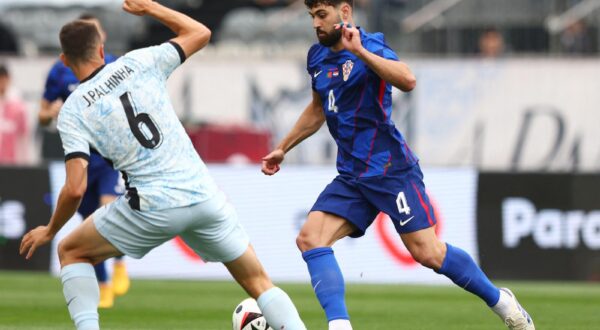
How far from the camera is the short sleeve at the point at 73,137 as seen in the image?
273 inches

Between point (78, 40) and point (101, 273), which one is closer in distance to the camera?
point (78, 40)

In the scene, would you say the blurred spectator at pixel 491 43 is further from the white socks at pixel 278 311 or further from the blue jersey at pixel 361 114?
the white socks at pixel 278 311

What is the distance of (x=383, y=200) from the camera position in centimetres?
820

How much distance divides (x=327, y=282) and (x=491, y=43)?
41.7ft

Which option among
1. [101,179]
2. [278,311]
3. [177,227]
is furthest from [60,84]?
[278,311]

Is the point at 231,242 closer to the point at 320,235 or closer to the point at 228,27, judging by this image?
the point at 320,235

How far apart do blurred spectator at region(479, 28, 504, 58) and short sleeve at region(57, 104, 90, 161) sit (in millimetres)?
13608

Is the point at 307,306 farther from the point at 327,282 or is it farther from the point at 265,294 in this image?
the point at 265,294

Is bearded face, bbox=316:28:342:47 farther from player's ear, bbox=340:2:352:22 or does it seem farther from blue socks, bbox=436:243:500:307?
blue socks, bbox=436:243:500:307

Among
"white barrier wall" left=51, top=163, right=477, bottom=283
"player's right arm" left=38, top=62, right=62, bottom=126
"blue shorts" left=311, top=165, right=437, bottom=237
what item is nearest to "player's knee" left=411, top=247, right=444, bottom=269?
"blue shorts" left=311, top=165, right=437, bottom=237

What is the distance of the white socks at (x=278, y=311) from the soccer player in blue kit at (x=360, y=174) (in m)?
0.78

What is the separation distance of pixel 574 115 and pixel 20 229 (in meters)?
8.52

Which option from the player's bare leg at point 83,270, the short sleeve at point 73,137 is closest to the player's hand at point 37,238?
the player's bare leg at point 83,270

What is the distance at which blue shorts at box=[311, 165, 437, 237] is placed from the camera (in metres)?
8.19
